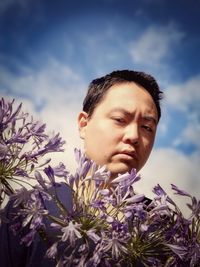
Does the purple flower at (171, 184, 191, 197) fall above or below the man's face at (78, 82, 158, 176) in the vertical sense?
below

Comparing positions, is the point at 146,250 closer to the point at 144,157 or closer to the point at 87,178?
the point at 87,178

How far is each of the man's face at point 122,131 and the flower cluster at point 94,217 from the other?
60 cm

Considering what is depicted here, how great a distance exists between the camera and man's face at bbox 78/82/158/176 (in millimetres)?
1692

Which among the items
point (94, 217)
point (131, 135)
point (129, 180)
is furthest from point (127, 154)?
point (94, 217)

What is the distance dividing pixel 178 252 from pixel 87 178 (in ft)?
1.11

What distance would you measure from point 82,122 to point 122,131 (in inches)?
22.2

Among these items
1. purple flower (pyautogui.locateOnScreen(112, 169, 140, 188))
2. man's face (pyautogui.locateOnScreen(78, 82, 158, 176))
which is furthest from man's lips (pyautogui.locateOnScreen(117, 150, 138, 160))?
purple flower (pyautogui.locateOnScreen(112, 169, 140, 188))

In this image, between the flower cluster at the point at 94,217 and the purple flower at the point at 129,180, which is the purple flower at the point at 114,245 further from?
the purple flower at the point at 129,180

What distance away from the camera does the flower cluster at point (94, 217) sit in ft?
2.84

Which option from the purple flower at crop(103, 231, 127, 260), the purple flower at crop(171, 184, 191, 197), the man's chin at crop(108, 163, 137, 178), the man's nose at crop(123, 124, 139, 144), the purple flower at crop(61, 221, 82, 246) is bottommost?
the purple flower at crop(61, 221, 82, 246)

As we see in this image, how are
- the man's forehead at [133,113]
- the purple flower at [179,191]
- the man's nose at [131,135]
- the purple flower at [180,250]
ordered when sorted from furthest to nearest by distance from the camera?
→ the man's forehead at [133,113], the man's nose at [131,135], the purple flower at [179,191], the purple flower at [180,250]

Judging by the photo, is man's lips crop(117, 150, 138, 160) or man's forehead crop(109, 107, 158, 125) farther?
man's forehead crop(109, 107, 158, 125)

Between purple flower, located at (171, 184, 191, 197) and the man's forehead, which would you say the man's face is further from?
purple flower, located at (171, 184, 191, 197)

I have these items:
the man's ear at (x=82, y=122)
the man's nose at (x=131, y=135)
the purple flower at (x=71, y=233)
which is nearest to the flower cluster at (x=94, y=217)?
the purple flower at (x=71, y=233)
